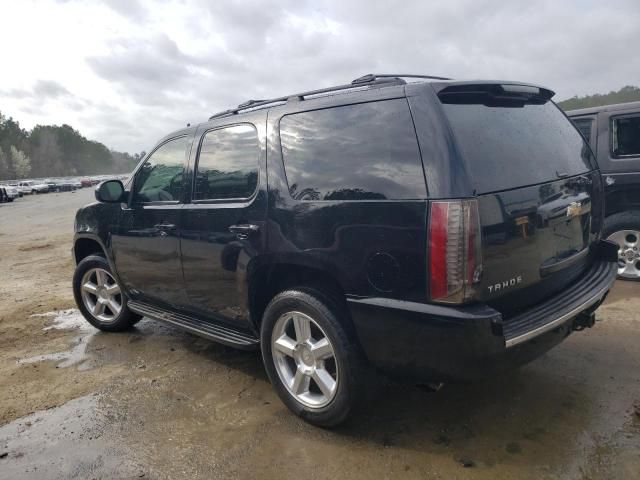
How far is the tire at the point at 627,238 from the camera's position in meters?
5.51

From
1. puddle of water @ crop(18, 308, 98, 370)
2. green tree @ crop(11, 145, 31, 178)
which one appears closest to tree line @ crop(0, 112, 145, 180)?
green tree @ crop(11, 145, 31, 178)

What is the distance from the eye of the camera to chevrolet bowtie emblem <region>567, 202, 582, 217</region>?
9.20 ft

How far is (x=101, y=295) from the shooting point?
4.90 m

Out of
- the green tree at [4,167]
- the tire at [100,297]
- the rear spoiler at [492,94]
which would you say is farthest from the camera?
the green tree at [4,167]

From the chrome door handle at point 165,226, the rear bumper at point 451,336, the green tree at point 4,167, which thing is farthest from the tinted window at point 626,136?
the green tree at point 4,167

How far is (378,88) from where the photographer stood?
2.67 meters

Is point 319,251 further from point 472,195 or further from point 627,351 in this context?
point 627,351

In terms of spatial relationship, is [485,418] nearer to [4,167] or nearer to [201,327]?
[201,327]

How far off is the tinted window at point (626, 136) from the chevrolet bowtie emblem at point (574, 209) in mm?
3257

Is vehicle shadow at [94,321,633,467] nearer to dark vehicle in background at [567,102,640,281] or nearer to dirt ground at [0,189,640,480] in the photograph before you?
dirt ground at [0,189,640,480]

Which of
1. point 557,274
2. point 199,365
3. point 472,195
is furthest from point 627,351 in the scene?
point 199,365

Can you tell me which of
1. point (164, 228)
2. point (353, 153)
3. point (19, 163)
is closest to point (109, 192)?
point (164, 228)

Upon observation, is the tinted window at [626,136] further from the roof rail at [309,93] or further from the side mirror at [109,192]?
the side mirror at [109,192]

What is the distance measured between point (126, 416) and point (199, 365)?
81 centimetres
